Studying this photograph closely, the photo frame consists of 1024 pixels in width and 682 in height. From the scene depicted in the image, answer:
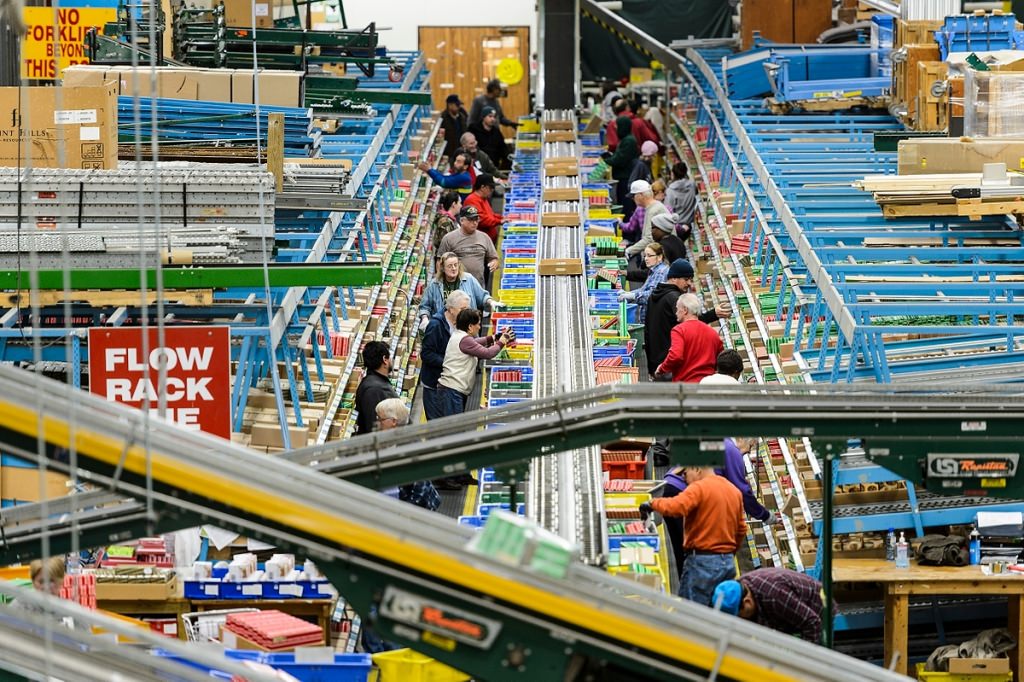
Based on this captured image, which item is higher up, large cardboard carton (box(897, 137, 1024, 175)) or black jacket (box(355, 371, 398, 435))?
large cardboard carton (box(897, 137, 1024, 175))

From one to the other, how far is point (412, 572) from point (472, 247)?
10.6 meters

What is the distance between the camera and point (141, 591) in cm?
1023

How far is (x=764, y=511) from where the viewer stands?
38.3ft

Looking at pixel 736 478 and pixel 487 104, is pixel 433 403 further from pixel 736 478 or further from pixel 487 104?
pixel 487 104

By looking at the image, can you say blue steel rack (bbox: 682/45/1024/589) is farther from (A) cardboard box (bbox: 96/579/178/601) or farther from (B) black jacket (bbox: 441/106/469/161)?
(B) black jacket (bbox: 441/106/469/161)

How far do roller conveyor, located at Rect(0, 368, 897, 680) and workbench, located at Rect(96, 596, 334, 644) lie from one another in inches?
115

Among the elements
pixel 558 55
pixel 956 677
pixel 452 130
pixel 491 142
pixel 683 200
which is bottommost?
pixel 956 677

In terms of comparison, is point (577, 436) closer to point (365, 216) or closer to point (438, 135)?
point (365, 216)

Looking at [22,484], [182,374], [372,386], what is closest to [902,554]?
[372,386]

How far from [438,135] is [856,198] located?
9771 mm

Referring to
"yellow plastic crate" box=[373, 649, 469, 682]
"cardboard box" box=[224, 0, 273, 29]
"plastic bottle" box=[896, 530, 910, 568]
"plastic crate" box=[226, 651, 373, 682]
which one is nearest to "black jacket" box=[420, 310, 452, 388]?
"plastic bottle" box=[896, 530, 910, 568]

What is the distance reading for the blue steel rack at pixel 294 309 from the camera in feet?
Result: 37.8

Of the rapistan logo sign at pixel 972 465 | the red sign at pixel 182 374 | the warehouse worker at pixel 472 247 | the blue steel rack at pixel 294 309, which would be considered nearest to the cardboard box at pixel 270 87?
the blue steel rack at pixel 294 309

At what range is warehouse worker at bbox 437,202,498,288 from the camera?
17.5m
